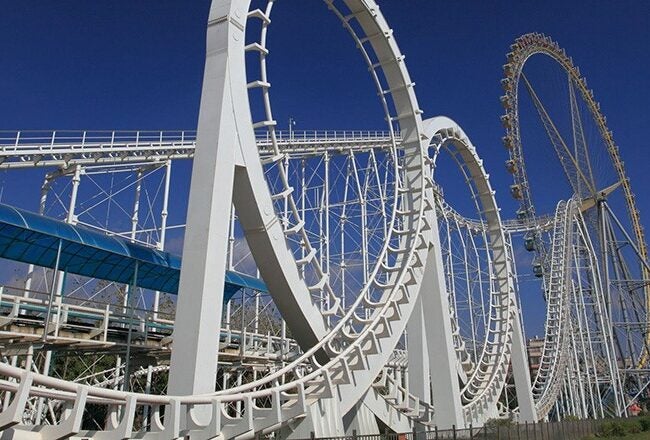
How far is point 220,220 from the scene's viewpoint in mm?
7941

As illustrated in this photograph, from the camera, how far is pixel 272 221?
9.41 m

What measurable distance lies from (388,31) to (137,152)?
35.3 ft

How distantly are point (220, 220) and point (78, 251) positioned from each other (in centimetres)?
856

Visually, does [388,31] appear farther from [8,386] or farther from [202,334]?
[8,386]

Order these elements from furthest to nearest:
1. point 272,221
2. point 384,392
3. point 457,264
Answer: point 457,264 < point 384,392 < point 272,221

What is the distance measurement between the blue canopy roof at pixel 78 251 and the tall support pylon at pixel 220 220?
603 cm

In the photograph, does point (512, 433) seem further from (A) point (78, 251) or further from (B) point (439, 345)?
(A) point (78, 251)

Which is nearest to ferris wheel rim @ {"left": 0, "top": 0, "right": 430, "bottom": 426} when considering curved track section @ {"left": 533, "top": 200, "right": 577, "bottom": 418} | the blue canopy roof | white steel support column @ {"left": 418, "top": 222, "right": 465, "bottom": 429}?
white steel support column @ {"left": 418, "top": 222, "right": 465, "bottom": 429}

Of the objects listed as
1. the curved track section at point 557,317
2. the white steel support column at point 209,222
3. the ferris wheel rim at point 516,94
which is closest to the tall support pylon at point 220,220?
the white steel support column at point 209,222

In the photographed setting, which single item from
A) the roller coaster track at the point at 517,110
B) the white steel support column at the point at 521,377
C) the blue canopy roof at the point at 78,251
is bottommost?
the white steel support column at the point at 521,377

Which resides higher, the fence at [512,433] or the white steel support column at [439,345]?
the white steel support column at [439,345]

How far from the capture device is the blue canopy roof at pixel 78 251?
533 inches

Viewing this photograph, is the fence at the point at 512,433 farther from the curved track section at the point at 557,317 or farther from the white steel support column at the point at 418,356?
the curved track section at the point at 557,317

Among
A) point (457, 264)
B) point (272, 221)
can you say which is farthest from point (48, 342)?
point (457, 264)
